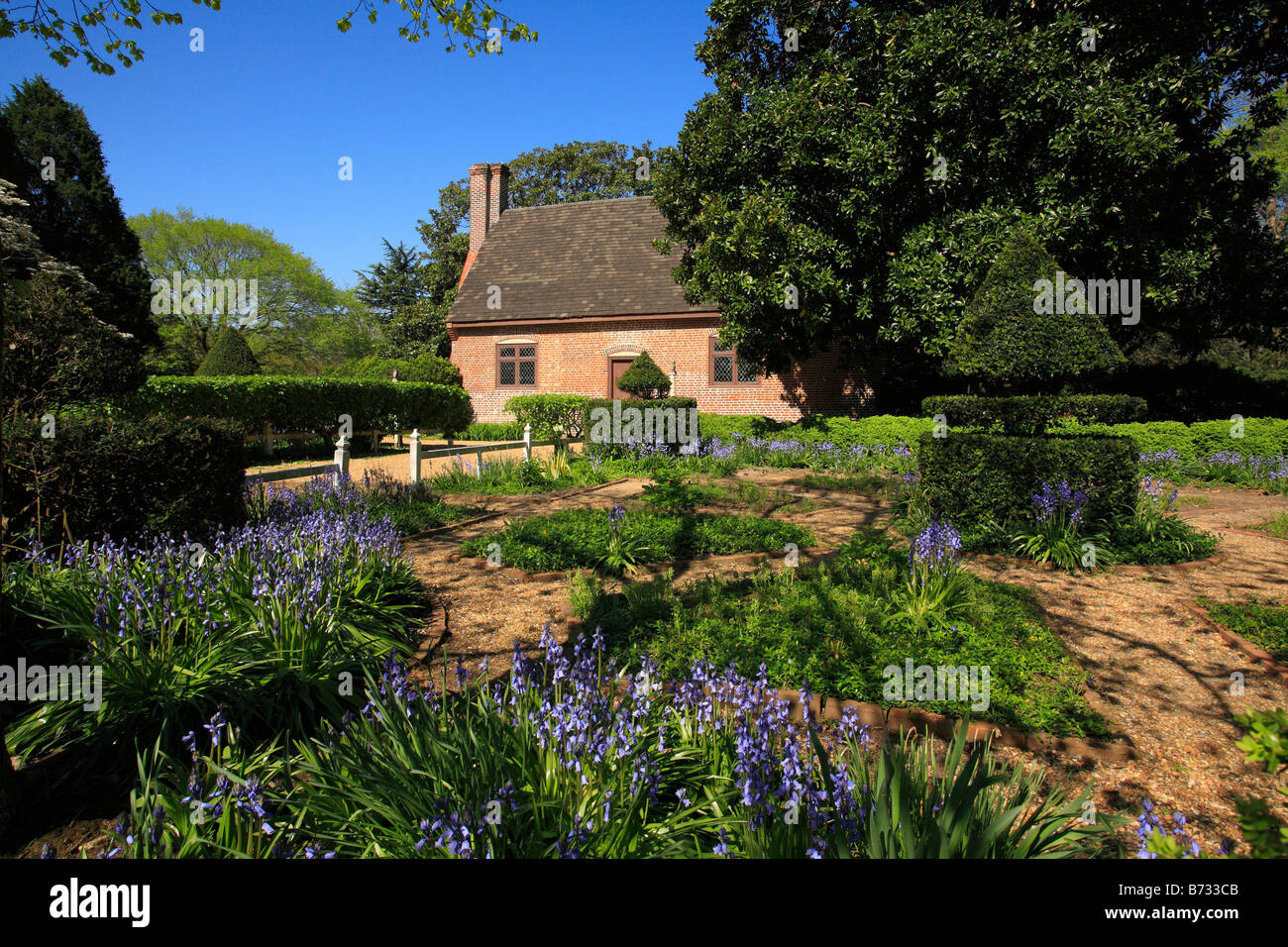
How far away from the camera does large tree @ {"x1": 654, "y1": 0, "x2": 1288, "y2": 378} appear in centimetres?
1338

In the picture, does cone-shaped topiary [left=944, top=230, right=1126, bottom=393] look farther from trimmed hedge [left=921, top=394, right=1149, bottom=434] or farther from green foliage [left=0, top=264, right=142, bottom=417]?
green foliage [left=0, top=264, right=142, bottom=417]

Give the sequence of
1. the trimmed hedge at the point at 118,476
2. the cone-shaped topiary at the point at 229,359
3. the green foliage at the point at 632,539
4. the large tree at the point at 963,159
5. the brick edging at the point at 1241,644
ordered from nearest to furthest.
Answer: the brick edging at the point at 1241,644 < the trimmed hedge at the point at 118,476 < the green foliage at the point at 632,539 < the large tree at the point at 963,159 < the cone-shaped topiary at the point at 229,359

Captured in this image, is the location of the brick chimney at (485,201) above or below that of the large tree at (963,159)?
above

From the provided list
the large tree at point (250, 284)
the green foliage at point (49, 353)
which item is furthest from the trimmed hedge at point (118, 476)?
the large tree at point (250, 284)

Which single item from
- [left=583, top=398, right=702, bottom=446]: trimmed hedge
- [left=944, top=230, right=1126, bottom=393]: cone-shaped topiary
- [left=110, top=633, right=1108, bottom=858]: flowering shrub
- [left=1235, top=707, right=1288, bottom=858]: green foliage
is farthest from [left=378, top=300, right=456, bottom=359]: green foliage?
[left=1235, top=707, right=1288, bottom=858]: green foliage

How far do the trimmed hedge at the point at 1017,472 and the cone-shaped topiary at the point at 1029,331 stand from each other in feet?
2.80

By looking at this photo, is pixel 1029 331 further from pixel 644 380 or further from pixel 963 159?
pixel 644 380

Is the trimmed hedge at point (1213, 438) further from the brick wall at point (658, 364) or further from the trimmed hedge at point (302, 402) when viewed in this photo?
the trimmed hedge at point (302, 402)

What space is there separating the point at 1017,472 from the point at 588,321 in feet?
63.6

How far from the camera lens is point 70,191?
73.5 feet

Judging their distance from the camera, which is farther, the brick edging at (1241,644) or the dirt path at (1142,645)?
the brick edging at (1241,644)

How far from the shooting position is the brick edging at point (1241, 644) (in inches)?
172
